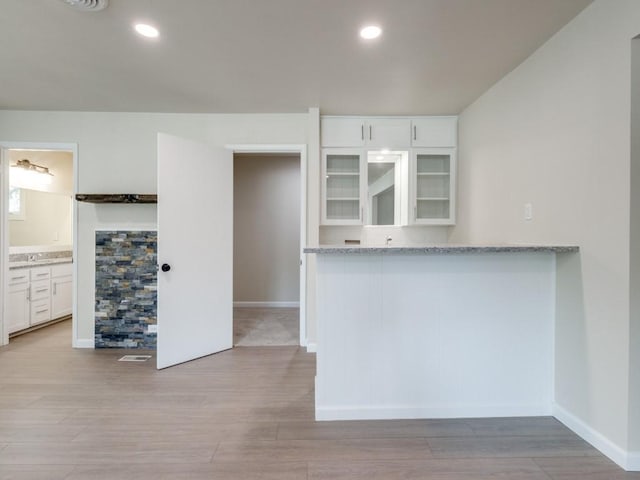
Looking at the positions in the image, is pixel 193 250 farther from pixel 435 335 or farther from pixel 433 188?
pixel 433 188

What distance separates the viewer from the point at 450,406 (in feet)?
6.62

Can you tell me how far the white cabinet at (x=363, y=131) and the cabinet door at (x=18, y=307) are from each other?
12.7 feet

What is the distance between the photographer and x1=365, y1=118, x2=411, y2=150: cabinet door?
11.4ft

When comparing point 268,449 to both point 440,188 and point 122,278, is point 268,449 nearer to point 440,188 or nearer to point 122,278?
point 122,278

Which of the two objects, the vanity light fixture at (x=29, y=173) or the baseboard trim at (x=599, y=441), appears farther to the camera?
the vanity light fixture at (x=29, y=173)

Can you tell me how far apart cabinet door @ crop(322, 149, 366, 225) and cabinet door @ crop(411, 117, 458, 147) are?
70 centimetres

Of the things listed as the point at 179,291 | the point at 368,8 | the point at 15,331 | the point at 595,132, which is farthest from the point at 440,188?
the point at 15,331

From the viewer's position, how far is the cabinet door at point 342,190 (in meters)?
3.51

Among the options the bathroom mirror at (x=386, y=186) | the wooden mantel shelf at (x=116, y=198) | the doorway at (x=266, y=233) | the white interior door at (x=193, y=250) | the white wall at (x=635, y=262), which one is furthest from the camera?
the doorway at (x=266, y=233)

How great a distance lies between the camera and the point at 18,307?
12.0ft

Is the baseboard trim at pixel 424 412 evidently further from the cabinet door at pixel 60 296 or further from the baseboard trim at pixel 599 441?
the cabinet door at pixel 60 296

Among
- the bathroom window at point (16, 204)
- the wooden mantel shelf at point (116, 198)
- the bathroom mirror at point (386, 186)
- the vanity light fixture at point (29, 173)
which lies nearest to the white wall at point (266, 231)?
the bathroom mirror at point (386, 186)

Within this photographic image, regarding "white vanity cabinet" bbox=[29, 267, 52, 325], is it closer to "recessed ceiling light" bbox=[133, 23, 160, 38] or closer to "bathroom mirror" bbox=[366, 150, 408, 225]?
"recessed ceiling light" bbox=[133, 23, 160, 38]

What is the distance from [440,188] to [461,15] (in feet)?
6.49
